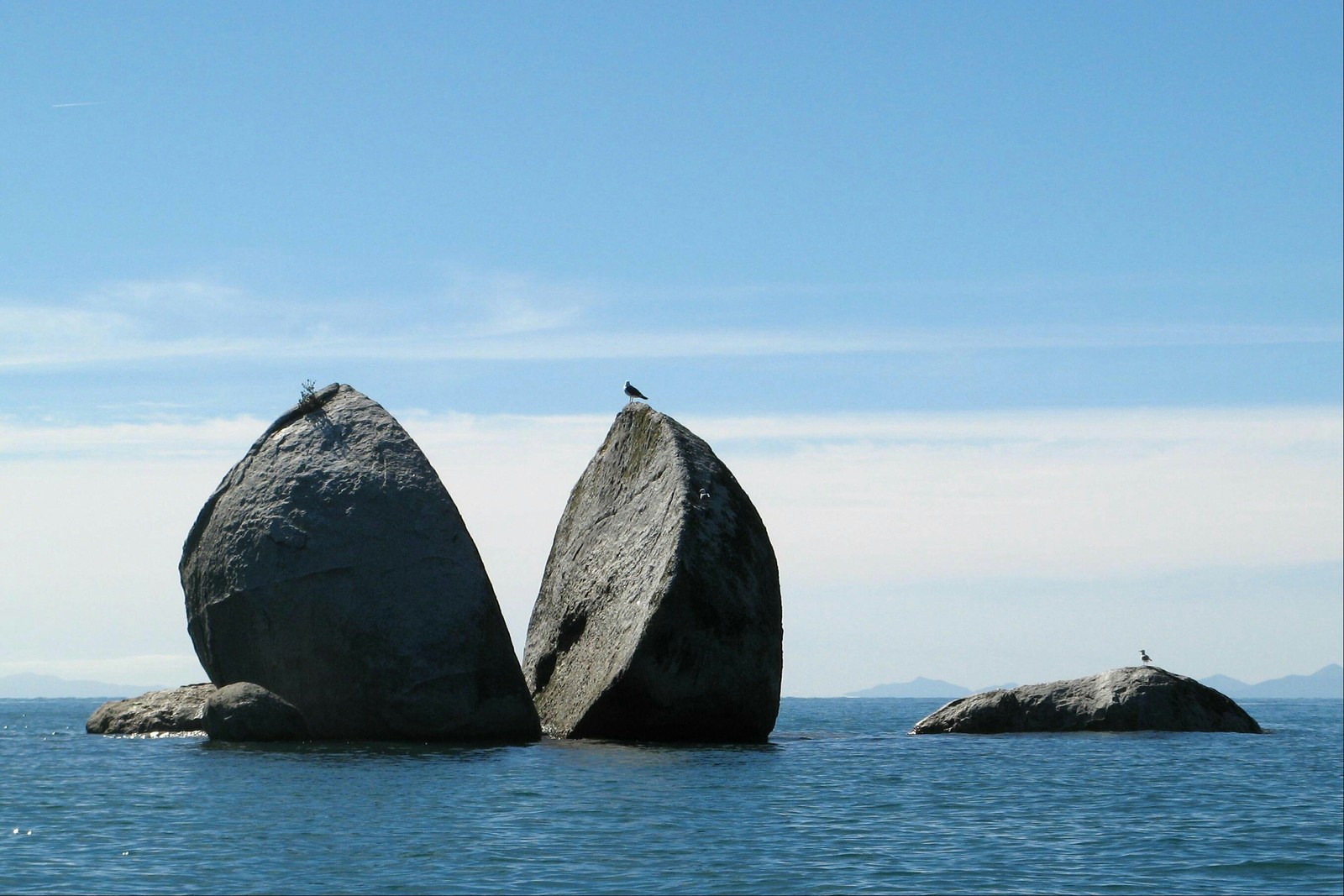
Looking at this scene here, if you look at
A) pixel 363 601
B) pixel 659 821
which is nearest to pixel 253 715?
pixel 363 601

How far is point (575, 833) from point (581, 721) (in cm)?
1332

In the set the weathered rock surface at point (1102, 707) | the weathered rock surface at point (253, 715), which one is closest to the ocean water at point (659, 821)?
the weathered rock surface at point (253, 715)

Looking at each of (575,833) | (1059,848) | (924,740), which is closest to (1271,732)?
(924,740)

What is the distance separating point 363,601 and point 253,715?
369cm

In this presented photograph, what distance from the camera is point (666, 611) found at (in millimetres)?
30656

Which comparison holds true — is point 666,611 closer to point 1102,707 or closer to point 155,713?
point 1102,707

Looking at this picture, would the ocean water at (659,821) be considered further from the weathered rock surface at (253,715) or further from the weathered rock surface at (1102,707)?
the weathered rock surface at (1102,707)

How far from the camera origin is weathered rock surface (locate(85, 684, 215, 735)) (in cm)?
3938

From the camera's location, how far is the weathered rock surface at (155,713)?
1550 inches

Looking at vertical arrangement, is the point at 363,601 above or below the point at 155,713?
above

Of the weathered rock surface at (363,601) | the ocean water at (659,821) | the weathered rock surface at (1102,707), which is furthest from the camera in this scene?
the weathered rock surface at (1102,707)

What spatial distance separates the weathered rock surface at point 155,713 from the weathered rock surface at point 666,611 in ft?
33.4

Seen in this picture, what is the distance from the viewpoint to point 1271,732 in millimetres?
45219

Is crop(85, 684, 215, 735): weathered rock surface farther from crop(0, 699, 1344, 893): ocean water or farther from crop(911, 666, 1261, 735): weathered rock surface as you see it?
crop(911, 666, 1261, 735): weathered rock surface
